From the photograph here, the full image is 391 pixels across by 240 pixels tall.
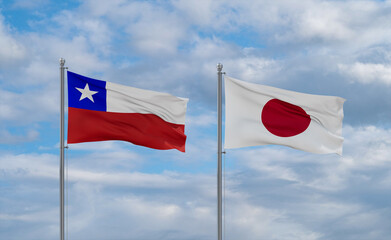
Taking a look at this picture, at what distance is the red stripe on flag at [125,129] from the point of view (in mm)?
22469

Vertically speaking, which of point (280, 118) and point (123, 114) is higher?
point (123, 114)

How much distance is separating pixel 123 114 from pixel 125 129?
58 cm

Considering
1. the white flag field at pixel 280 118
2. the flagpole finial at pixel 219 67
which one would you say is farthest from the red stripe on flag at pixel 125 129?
the flagpole finial at pixel 219 67

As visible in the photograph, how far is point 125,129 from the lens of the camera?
23.2m

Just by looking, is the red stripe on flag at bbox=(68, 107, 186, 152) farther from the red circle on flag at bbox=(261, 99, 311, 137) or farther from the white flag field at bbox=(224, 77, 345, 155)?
the red circle on flag at bbox=(261, 99, 311, 137)

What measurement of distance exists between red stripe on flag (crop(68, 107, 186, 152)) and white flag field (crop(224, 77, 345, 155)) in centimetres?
233

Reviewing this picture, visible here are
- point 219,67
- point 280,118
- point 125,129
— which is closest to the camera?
point 219,67

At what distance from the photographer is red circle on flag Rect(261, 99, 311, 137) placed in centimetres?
2323

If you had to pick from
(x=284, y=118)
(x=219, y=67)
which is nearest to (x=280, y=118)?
(x=284, y=118)

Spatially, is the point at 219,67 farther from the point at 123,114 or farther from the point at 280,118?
the point at 123,114

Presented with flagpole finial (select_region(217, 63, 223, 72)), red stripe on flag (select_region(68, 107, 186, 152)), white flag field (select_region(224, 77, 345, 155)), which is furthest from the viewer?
flagpole finial (select_region(217, 63, 223, 72))

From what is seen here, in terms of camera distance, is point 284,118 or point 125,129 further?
point 284,118

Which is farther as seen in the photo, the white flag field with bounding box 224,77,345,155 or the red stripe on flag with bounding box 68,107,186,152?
the white flag field with bounding box 224,77,345,155

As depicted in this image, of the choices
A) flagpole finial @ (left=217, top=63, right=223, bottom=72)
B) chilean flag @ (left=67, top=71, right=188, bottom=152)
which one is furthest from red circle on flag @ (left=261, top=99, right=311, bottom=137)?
chilean flag @ (left=67, top=71, right=188, bottom=152)
